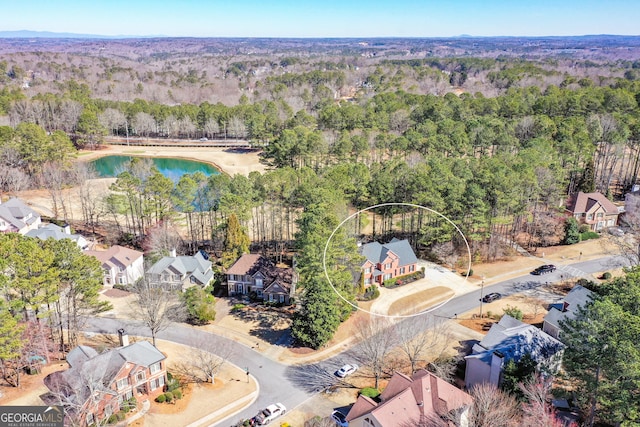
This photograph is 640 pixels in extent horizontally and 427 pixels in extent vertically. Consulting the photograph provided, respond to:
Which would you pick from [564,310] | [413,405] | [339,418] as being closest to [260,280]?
[339,418]

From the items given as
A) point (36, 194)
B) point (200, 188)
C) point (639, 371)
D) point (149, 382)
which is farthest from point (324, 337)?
point (36, 194)

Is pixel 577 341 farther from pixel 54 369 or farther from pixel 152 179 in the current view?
pixel 152 179

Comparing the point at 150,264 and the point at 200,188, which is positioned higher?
the point at 200,188

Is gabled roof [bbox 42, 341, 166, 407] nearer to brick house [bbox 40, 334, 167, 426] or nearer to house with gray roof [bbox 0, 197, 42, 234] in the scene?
brick house [bbox 40, 334, 167, 426]

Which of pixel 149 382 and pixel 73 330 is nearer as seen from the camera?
pixel 149 382

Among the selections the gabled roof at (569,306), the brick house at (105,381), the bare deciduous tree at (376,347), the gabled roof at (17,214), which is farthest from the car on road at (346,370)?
the gabled roof at (17,214)

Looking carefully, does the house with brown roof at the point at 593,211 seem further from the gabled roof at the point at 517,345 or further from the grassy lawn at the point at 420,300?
the gabled roof at the point at 517,345

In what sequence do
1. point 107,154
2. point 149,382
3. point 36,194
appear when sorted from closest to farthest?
point 149,382 < point 36,194 < point 107,154
